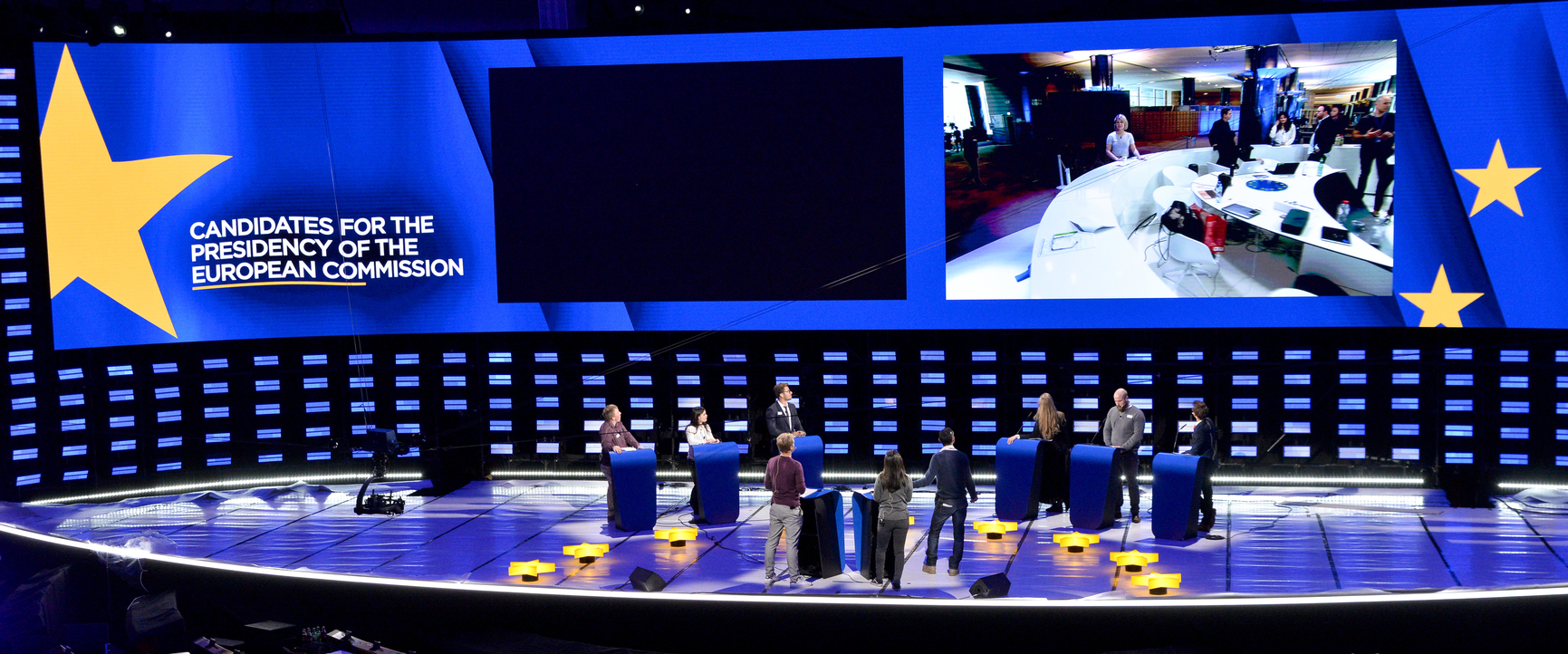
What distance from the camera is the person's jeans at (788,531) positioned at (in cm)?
848

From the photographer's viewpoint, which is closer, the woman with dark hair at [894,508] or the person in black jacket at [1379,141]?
the woman with dark hair at [894,508]

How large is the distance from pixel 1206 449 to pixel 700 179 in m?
5.40

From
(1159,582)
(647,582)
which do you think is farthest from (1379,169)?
(647,582)

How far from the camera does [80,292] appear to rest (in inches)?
461

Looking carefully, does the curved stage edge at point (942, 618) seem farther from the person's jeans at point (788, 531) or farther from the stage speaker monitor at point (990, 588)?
the person's jeans at point (788, 531)

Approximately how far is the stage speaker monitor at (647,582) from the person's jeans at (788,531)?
0.78m

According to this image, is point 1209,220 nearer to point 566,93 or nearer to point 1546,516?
point 1546,516

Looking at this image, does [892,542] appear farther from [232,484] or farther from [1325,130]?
[232,484]

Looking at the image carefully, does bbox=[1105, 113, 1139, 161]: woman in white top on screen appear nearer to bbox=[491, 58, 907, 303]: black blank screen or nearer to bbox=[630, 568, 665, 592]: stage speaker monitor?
bbox=[491, 58, 907, 303]: black blank screen

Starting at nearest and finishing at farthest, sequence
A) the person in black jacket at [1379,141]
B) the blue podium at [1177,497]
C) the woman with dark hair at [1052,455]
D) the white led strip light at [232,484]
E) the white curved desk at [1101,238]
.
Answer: the blue podium at [1177,497] < the woman with dark hair at [1052,455] < the person in black jacket at [1379,141] < the white curved desk at [1101,238] < the white led strip light at [232,484]

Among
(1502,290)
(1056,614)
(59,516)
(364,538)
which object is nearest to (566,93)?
(364,538)

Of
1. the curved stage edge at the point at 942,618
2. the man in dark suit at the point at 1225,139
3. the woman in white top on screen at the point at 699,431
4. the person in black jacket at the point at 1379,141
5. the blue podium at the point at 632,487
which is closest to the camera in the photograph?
the curved stage edge at the point at 942,618

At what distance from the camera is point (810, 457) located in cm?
1109

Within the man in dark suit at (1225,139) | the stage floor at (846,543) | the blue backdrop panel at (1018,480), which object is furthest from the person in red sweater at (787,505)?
the man in dark suit at (1225,139)
